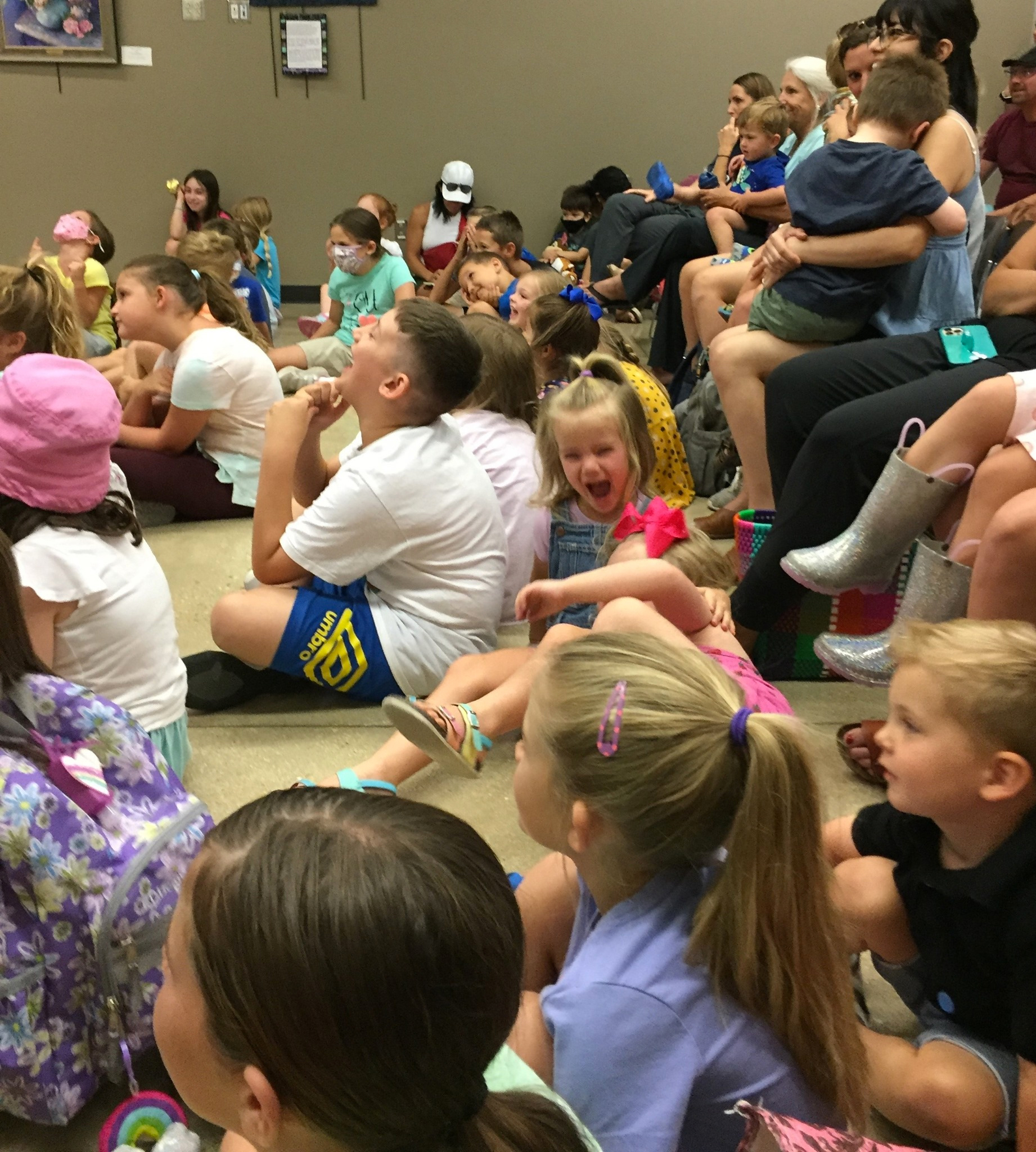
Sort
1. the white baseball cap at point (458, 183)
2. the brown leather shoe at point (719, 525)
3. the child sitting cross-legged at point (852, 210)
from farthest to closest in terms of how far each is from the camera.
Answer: the white baseball cap at point (458, 183) → the brown leather shoe at point (719, 525) → the child sitting cross-legged at point (852, 210)

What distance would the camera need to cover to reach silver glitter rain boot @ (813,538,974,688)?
81.0 inches

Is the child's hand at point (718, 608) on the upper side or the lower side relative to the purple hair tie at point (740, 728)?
lower

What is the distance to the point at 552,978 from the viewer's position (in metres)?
1.51

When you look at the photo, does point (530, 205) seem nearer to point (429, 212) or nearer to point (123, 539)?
point (429, 212)

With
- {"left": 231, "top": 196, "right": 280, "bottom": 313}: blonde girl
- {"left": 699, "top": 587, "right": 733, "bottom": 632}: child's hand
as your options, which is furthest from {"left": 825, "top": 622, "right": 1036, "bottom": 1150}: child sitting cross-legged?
{"left": 231, "top": 196, "right": 280, "bottom": 313}: blonde girl

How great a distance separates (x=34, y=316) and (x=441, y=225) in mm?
4559

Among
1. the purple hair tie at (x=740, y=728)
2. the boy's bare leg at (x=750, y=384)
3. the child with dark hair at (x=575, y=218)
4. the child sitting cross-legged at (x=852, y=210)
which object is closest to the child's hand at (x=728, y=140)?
the child with dark hair at (x=575, y=218)

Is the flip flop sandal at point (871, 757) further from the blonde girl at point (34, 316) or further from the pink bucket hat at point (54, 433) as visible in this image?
the blonde girl at point (34, 316)

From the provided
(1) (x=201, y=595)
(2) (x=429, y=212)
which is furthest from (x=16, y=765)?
(2) (x=429, y=212)

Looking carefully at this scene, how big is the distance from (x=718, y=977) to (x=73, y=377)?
139 cm

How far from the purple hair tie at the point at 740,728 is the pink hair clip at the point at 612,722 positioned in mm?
112

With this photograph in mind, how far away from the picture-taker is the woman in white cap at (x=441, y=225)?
22.9ft

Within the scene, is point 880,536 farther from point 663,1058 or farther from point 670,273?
point 670,273

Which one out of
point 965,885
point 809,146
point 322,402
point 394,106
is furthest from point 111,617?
point 394,106
